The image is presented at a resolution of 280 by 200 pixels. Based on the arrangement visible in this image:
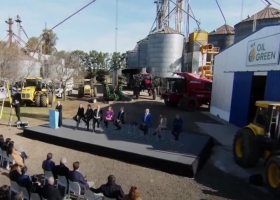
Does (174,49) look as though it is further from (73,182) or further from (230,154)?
(73,182)

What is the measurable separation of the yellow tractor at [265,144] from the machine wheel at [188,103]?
11.9m

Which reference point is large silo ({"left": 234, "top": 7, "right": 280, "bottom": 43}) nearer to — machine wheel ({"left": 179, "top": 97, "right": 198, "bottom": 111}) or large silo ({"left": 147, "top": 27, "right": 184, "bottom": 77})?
large silo ({"left": 147, "top": 27, "right": 184, "bottom": 77})

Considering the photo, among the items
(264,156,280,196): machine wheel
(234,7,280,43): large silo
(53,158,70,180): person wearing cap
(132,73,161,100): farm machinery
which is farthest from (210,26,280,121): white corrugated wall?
(234,7,280,43): large silo

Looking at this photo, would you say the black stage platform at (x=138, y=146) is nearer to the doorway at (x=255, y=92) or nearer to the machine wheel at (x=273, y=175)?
the machine wheel at (x=273, y=175)

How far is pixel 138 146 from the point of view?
10.3 metres

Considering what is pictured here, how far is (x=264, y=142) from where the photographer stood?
311 inches

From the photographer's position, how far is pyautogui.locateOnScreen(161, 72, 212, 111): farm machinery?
21698 mm

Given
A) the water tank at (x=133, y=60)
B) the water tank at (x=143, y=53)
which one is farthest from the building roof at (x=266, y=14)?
the water tank at (x=133, y=60)

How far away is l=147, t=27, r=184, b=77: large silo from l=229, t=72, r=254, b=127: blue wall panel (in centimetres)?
1996

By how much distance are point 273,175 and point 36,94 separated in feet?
60.4

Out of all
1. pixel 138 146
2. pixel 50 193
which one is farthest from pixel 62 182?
pixel 138 146

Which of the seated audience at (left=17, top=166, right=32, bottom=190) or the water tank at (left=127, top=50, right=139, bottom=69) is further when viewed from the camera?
the water tank at (left=127, top=50, right=139, bottom=69)

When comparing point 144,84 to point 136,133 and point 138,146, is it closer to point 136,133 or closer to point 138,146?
point 136,133

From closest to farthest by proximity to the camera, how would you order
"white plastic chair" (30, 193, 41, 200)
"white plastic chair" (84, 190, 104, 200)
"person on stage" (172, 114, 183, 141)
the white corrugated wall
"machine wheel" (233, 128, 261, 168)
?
"white plastic chair" (30, 193, 41, 200) → "white plastic chair" (84, 190, 104, 200) → "machine wheel" (233, 128, 261, 168) → "person on stage" (172, 114, 183, 141) → the white corrugated wall
